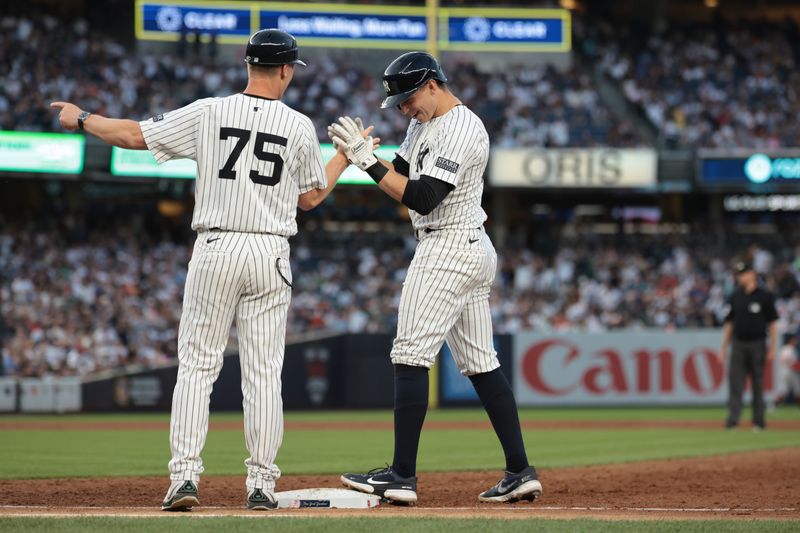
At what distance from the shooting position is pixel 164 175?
22.7m

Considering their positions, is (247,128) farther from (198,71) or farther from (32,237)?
(198,71)

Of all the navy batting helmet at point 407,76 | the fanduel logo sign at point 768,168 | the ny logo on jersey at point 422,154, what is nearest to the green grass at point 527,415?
the fanduel logo sign at point 768,168

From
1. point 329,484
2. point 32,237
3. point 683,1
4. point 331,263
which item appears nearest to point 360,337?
point 331,263

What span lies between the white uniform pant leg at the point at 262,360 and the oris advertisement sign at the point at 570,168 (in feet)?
61.6

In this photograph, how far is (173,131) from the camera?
17.2 ft

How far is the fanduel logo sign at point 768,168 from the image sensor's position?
2417 centimetres

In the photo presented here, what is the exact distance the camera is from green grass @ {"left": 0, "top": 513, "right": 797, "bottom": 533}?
4.52m

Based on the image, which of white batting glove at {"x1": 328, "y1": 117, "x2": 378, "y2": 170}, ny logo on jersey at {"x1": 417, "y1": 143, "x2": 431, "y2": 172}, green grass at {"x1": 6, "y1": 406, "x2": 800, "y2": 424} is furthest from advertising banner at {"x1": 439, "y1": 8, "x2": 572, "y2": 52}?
white batting glove at {"x1": 328, "y1": 117, "x2": 378, "y2": 170}

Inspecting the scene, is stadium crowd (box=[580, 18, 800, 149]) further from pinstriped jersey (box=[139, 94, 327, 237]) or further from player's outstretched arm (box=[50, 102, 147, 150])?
player's outstretched arm (box=[50, 102, 147, 150])

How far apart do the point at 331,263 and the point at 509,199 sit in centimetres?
510

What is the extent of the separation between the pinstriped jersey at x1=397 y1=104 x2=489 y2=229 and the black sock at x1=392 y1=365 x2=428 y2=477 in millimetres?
774

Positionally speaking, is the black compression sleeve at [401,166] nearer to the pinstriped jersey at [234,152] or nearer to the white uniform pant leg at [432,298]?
the white uniform pant leg at [432,298]

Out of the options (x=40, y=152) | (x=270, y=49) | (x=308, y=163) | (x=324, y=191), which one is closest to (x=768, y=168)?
(x=40, y=152)

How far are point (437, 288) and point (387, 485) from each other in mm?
1031
